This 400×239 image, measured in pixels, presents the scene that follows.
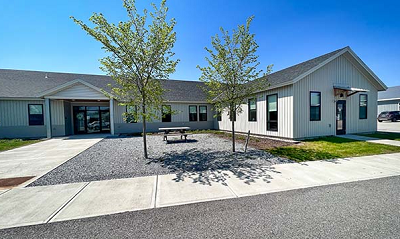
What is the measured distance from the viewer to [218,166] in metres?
5.61

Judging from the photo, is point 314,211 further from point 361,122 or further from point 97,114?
point 97,114

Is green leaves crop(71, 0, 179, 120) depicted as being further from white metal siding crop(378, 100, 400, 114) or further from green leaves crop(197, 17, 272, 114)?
white metal siding crop(378, 100, 400, 114)

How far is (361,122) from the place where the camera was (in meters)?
11.9

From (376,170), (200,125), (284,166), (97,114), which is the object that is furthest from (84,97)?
(376,170)

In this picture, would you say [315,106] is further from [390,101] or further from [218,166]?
[390,101]

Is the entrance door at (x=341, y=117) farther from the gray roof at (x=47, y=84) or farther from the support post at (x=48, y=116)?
the support post at (x=48, y=116)

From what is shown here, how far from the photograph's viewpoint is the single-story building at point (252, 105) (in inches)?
396

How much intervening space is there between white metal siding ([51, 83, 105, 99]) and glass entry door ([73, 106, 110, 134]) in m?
2.92

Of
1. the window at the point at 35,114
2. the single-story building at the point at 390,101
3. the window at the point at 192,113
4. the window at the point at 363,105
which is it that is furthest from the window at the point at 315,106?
the single-story building at the point at 390,101

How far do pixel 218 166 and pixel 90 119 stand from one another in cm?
1589

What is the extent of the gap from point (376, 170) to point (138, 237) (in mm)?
6717

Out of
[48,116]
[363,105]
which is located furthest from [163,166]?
[363,105]

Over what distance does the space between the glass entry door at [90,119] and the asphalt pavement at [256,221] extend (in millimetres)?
15742

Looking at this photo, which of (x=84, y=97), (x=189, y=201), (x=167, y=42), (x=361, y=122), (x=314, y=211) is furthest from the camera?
(x=84, y=97)
